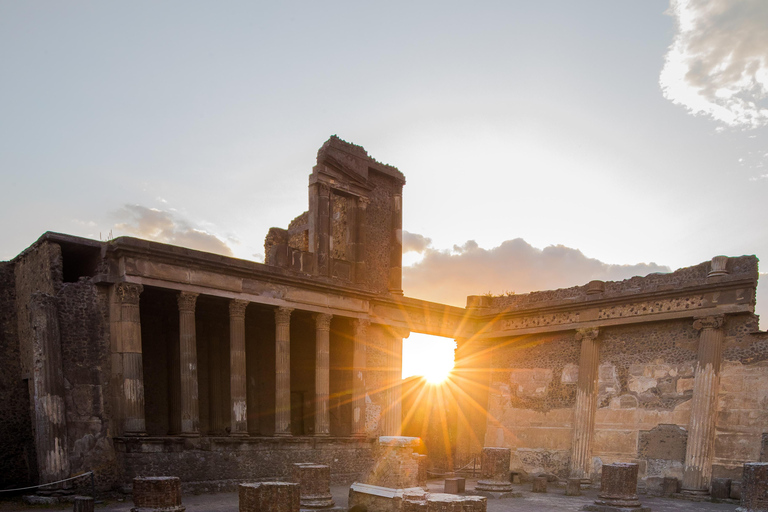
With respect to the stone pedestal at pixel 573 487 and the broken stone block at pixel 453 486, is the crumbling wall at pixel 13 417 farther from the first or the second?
the stone pedestal at pixel 573 487

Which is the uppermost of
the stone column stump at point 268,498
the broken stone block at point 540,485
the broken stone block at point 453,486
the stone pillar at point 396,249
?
the stone pillar at point 396,249

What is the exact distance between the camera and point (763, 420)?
514 inches

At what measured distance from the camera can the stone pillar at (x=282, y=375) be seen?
48.5ft

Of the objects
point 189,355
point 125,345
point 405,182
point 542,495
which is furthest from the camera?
point 405,182

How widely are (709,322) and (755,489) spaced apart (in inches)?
199

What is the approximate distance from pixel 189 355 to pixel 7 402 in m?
3.75

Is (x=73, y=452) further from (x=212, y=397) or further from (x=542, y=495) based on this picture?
(x=542, y=495)

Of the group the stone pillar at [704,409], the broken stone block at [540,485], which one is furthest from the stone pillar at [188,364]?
the stone pillar at [704,409]

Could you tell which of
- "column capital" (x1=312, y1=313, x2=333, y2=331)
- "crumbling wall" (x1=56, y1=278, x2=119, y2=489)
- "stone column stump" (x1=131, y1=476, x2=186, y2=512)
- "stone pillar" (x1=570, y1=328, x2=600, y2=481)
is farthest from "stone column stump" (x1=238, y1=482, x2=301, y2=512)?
"stone pillar" (x1=570, y1=328, x2=600, y2=481)

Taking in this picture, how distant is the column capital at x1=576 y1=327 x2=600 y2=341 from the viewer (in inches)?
648

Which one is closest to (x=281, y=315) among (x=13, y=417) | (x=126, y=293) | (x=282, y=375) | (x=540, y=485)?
(x=282, y=375)

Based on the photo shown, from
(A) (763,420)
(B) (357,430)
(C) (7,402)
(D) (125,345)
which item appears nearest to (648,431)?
(A) (763,420)

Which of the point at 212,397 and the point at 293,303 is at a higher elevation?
the point at 293,303

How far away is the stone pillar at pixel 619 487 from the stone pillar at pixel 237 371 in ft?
24.9
